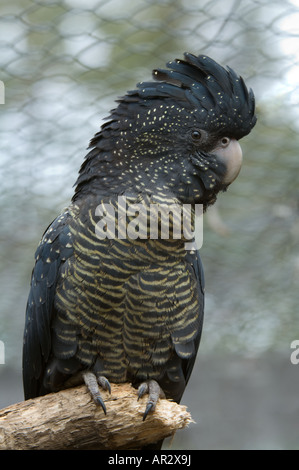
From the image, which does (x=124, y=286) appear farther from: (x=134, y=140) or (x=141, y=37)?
(x=141, y=37)

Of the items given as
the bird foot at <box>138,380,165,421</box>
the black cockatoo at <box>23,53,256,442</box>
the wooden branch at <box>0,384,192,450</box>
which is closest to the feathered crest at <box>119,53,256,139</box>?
the black cockatoo at <box>23,53,256,442</box>

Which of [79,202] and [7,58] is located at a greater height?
[7,58]

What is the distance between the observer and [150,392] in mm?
3014

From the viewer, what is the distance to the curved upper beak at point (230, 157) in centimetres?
315

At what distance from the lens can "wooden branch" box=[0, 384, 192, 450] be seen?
2.86 m

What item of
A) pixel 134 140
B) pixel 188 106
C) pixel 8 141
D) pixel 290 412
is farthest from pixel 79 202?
pixel 290 412

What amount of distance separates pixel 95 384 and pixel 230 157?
132 cm

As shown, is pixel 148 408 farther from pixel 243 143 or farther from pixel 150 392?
pixel 243 143

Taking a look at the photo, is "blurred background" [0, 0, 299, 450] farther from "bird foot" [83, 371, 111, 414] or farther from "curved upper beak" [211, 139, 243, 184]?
"bird foot" [83, 371, 111, 414]

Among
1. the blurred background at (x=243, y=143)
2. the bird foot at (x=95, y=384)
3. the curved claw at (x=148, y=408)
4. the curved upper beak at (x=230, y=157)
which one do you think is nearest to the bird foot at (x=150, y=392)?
the curved claw at (x=148, y=408)

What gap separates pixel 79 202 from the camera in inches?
124

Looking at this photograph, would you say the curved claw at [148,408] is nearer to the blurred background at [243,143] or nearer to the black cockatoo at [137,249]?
the black cockatoo at [137,249]

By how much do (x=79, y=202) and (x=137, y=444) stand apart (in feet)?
4.06

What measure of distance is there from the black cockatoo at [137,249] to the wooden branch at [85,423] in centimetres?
7
